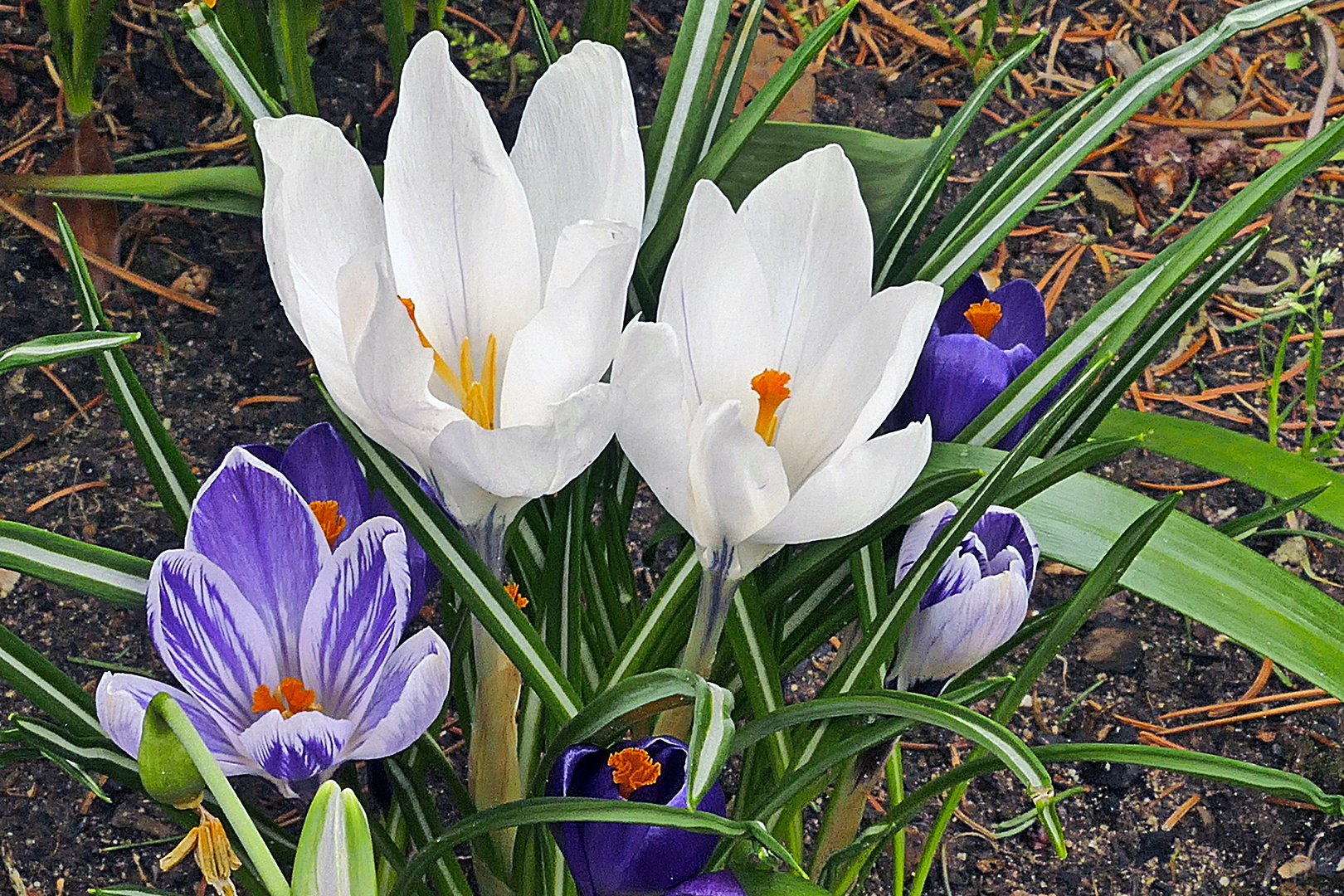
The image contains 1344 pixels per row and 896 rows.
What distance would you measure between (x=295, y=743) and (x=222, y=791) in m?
0.10

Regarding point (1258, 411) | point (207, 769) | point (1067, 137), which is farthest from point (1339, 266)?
point (207, 769)

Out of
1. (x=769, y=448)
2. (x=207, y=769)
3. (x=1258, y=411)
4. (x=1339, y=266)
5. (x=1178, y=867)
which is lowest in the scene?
(x=1178, y=867)

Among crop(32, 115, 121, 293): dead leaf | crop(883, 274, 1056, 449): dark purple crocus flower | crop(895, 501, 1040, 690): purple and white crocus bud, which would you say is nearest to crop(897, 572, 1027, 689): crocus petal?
crop(895, 501, 1040, 690): purple and white crocus bud

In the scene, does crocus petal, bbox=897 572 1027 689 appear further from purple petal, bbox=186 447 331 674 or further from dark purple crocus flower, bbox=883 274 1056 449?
purple petal, bbox=186 447 331 674

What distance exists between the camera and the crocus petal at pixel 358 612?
2.25 feet

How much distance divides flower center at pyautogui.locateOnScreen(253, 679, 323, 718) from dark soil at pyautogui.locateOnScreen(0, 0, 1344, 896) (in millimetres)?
459

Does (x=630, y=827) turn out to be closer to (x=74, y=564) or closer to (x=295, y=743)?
(x=295, y=743)

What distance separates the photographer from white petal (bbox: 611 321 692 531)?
54cm

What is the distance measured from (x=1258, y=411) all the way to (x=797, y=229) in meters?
1.14

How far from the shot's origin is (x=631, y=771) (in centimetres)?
71

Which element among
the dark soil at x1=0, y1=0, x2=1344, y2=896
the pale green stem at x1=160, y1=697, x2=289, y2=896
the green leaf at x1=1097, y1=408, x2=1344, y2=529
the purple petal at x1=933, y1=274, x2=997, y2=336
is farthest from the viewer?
the dark soil at x1=0, y1=0, x2=1344, y2=896

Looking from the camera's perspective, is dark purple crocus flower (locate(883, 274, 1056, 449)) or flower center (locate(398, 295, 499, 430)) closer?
flower center (locate(398, 295, 499, 430))

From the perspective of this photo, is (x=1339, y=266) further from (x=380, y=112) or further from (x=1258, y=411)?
(x=380, y=112)

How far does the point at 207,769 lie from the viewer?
0.54m
